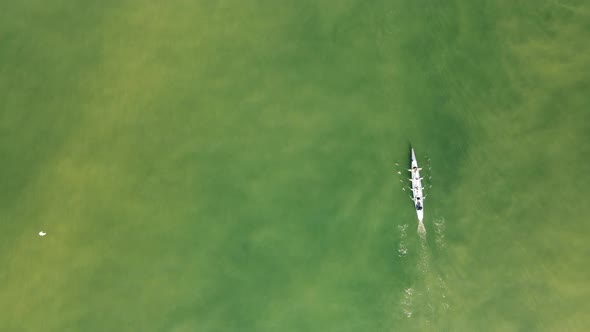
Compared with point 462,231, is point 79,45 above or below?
above

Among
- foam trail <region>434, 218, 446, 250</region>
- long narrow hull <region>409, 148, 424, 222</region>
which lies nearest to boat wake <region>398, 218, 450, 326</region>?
foam trail <region>434, 218, 446, 250</region>

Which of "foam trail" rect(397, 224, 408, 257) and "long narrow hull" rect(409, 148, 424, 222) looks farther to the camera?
"foam trail" rect(397, 224, 408, 257)

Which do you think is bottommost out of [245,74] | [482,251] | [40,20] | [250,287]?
[250,287]

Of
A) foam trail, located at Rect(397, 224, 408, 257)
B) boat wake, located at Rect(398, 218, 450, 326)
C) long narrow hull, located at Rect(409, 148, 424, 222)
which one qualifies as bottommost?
boat wake, located at Rect(398, 218, 450, 326)

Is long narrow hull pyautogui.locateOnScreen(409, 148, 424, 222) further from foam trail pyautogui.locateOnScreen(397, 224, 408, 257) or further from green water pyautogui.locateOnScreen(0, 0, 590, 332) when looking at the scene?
foam trail pyautogui.locateOnScreen(397, 224, 408, 257)

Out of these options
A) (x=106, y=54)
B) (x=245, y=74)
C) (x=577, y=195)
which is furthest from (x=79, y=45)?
(x=577, y=195)

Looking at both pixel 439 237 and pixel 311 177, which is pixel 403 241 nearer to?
pixel 439 237

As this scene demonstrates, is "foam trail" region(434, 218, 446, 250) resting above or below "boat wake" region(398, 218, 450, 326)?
above

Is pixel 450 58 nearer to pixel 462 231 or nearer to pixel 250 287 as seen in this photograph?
pixel 462 231
